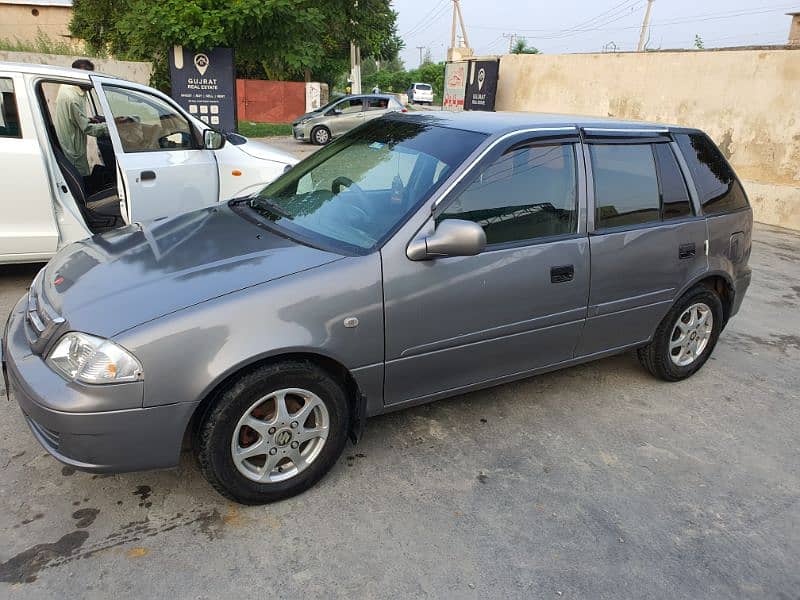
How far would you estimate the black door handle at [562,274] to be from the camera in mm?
3252

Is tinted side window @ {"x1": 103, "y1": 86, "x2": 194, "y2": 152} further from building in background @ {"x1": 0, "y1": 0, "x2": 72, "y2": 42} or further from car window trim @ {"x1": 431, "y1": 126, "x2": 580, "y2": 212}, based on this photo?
building in background @ {"x1": 0, "y1": 0, "x2": 72, "y2": 42}

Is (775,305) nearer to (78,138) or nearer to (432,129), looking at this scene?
(432,129)

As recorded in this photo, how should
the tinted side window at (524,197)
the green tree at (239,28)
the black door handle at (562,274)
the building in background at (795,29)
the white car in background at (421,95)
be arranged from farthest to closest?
the white car in background at (421,95) → the building in background at (795,29) → the green tree at (239,28) → the black door handle at (562,274) → the tinted side window at (524,197)

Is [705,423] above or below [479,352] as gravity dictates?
below

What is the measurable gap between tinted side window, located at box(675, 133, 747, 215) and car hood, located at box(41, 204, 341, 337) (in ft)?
8.20

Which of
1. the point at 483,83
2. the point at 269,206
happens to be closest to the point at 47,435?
the point at 269,206

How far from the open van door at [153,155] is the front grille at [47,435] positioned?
279 centimetres

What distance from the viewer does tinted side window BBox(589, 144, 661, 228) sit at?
346cm

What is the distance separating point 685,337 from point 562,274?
136cm

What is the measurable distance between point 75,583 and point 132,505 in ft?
1.51

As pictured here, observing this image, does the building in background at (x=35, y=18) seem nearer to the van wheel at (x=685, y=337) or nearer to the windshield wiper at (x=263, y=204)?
the windshield wiper at (x=263, y=204)

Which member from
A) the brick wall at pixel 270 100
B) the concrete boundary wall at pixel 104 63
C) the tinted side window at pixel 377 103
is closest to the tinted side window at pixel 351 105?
the tinted side window at pixel 377 103

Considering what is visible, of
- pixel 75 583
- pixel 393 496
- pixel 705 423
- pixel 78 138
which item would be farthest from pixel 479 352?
pixel 78 138

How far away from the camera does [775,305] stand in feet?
19.5
